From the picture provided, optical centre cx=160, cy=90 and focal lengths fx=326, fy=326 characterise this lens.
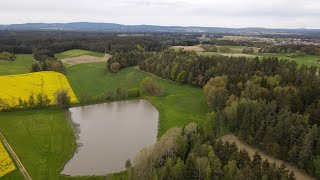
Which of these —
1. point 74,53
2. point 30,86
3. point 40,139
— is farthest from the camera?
point 74,53

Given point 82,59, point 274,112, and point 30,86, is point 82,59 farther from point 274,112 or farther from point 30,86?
point 274,112

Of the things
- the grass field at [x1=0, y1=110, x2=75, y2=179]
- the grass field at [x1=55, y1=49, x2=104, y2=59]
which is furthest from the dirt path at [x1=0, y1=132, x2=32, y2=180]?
the grass field at [x1=55, y1=49, x2=104, y2=59]

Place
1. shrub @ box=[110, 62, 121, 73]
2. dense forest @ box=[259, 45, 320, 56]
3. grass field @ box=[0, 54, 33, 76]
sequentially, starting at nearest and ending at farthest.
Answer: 1. grass field @ box=[0, 54, 33, 76]
2. shrub @ box=[110, 62, 121, 73]
3. dense forest @ box=[259, 45, 320, 56]

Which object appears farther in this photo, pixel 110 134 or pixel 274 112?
pixel 110 134

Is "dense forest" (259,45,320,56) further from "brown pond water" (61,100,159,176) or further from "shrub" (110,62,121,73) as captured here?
"brown pond water" (61,100,159,176)

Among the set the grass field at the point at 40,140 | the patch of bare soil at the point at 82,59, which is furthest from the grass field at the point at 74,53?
the grass field at the point at 40,140

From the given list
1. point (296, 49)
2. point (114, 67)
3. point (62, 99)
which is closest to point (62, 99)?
point (62, 99)

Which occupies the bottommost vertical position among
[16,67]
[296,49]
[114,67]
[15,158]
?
[15,158]

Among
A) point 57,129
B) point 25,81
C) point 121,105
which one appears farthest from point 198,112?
point 25,81
